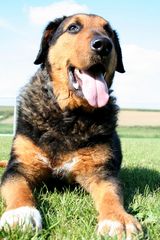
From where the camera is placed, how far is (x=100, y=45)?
4.87 m

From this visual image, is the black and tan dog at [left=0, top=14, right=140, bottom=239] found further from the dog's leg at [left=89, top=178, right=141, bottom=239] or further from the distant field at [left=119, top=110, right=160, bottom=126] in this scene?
the distant field at [left=119, top=110, right=160, bottom=126]

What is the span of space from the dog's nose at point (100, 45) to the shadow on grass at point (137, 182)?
1657 millimetres

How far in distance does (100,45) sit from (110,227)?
224 cm

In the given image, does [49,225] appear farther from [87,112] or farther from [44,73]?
[44,73]

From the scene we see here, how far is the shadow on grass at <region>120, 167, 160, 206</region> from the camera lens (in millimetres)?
5145

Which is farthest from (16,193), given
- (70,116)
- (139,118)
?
(139,118)

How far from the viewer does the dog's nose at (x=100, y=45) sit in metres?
4.82

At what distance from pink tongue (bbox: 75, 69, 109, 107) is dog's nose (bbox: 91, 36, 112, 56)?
1.09 feet

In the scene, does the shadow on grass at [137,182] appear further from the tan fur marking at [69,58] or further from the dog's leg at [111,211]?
the tan fur marking at [69,58]

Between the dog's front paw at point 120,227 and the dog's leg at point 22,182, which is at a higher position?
the dog's front paw at point 120,227

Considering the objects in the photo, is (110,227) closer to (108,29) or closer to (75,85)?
(75,85)

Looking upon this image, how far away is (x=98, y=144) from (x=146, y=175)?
6.51ft

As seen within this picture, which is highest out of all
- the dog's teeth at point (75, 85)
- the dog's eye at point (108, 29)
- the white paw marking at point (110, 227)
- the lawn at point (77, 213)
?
the dog's eye at point (108, 29)

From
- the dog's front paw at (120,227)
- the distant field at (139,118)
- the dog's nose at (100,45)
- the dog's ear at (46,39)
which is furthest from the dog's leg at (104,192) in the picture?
the distant field at (139,118)
